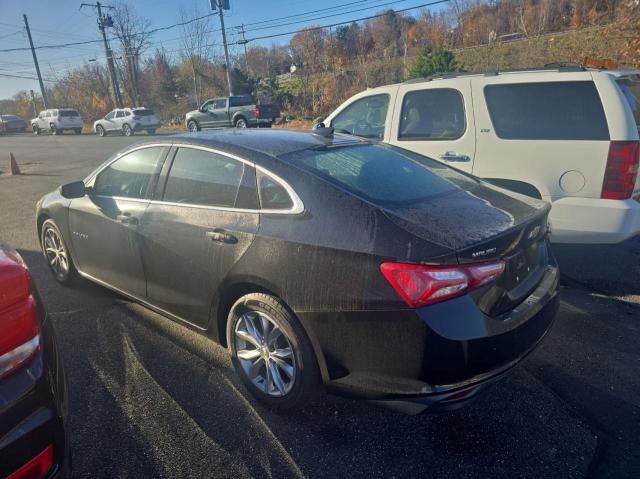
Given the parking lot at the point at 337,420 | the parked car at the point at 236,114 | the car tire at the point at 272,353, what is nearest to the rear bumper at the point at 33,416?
the parking lot at the point at 337,420

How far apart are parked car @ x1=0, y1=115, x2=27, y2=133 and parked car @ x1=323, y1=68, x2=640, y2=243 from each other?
47.1 meters

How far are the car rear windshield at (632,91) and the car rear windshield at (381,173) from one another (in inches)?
77.6

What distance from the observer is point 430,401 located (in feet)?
6.61

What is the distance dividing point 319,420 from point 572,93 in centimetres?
363

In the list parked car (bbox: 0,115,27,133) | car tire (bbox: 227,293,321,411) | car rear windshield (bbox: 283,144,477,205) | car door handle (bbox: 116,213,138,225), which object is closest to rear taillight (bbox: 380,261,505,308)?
Result: car rear windshield (bbox: 283,144,477,205)

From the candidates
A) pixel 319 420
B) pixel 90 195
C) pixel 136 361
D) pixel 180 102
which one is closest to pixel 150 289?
pixel 136 361

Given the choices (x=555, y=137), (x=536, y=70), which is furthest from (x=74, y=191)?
(x=536, y=70)

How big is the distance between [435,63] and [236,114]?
33.5 feet

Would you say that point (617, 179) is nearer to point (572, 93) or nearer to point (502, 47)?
point (572, 93)

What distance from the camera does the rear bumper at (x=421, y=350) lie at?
6.40 ft

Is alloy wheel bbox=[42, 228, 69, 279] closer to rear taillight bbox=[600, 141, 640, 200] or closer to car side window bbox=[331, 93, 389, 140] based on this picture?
car side window bbox=[331, 93, 389, 140]

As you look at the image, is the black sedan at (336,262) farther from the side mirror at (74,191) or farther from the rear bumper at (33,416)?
the rear bumper at (33,416)

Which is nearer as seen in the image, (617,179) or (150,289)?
(150,289)

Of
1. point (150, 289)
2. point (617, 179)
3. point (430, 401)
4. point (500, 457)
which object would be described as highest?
point (617, 179)
